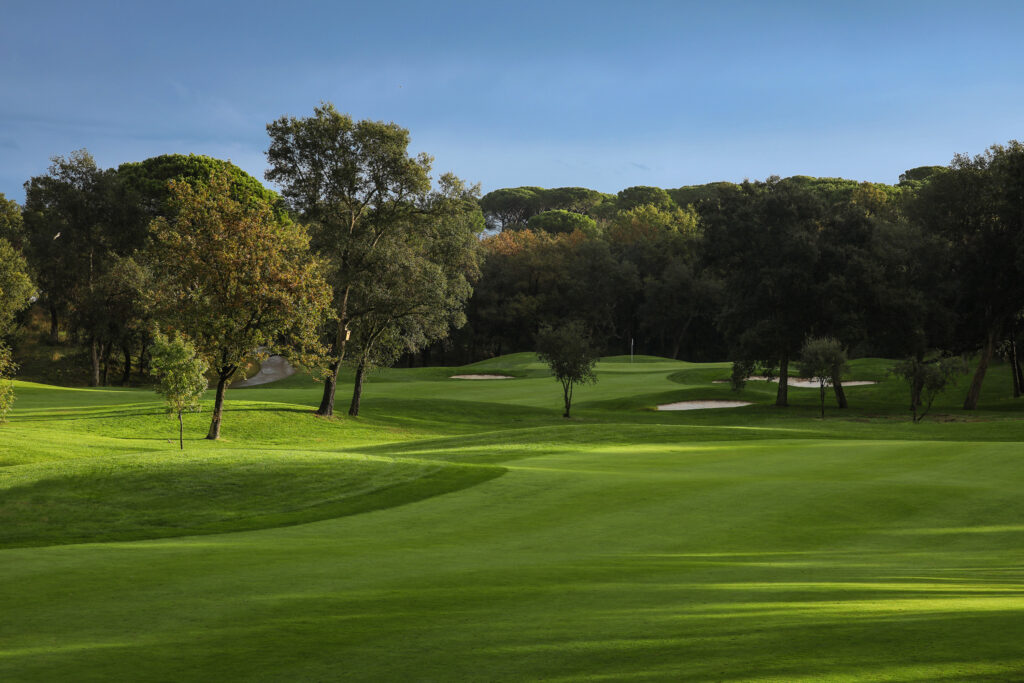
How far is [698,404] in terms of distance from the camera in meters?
53.8

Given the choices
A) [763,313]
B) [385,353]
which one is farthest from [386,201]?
[763,313]

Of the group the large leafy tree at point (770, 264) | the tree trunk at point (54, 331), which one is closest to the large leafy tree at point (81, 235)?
the tree trunk at point (54, 331)

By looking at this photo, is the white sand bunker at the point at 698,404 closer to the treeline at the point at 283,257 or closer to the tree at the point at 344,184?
the treeline at the point at 283,257

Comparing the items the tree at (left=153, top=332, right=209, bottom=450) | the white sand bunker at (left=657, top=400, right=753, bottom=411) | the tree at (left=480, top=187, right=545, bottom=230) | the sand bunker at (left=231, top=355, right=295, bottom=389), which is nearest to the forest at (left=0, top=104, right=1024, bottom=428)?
the white sand bunker at (left=657, top=400, right=753, bottom=411)

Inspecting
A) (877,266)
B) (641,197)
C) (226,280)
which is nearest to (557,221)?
(641,197)

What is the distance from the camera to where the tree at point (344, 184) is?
40125 mm

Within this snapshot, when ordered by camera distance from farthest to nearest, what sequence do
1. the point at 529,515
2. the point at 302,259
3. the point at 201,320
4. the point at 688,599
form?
the point at 302,259, the point at 201,320, the point at 529,515, the point at 688,599

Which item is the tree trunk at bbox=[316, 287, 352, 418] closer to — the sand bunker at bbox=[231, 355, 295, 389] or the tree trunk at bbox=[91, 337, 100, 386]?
the tree trunk at bbox=[91, 337, 100, 386]

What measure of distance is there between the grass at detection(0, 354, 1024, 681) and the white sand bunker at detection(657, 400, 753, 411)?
82.3 feet

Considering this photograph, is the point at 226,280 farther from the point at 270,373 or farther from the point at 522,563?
the point at 270,373

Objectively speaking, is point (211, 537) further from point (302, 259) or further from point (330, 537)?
point (302, 259)

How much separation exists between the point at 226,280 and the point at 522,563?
24.5 meters

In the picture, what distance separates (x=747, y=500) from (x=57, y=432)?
89.4ft

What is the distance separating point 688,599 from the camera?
7719mm
